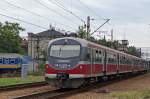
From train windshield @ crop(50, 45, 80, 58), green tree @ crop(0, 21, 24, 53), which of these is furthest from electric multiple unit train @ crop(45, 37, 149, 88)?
green tree @ crop(0, 21, 24, 53)

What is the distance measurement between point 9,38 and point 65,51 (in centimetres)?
5569

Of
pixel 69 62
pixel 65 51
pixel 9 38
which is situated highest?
pixel 9 38

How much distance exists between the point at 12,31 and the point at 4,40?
5.83 meters

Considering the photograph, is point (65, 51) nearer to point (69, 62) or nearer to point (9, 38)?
point (69, 62)

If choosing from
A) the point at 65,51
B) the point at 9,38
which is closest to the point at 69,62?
the point at 65,51

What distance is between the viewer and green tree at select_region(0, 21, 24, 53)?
77312 millimetres

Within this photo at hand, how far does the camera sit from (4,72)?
171 feet

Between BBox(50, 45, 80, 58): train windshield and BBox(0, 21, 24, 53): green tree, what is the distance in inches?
2019

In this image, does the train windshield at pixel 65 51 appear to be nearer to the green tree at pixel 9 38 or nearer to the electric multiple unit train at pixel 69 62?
the electric multiple unit train at pixel 69 62

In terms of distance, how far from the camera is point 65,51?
2466 centimetres

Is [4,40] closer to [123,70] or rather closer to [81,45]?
[123,70]

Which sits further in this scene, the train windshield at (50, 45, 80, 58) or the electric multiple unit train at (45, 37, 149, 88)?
the train windshield at (50, 45, 80, 58)

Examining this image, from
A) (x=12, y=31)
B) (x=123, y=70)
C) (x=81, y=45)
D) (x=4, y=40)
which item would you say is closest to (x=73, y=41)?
(x=81, y=45)

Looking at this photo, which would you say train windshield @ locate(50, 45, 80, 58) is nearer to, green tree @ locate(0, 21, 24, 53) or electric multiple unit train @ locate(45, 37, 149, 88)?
electric multiple unit train @ locate(45, 37, 149, 88)
